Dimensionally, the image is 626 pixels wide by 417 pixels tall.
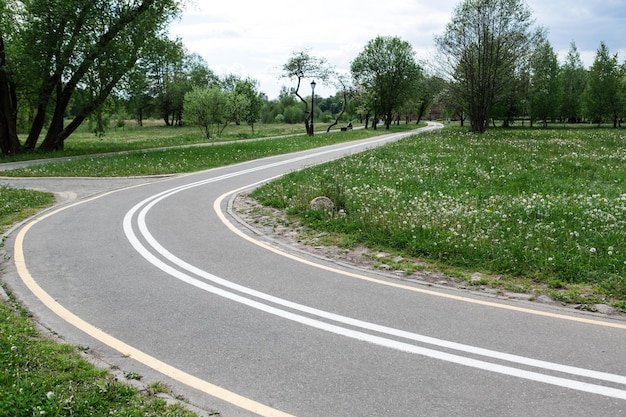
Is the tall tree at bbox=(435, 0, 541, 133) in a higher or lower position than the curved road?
higher

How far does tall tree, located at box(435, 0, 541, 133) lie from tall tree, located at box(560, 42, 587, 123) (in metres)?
31.6

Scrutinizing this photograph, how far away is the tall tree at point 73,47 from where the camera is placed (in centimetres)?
2441

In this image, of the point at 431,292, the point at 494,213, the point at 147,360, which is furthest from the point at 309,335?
the point at 494,213

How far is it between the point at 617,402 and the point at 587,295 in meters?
2.70

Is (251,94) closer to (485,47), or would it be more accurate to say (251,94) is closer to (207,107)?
(207,107)

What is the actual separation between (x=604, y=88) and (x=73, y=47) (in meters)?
58.4

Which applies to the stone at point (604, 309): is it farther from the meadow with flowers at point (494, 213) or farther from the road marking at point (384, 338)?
the road marking at point (384, 338)

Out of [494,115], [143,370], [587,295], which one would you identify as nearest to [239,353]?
[143,370]

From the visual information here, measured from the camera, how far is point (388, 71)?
6881 cm

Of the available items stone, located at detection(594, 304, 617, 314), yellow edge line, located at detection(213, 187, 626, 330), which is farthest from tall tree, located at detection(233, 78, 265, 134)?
stone, located at detection(594, 304, 617, 314)

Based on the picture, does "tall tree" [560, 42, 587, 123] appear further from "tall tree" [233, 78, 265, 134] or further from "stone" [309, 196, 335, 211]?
"stone" [309, 196, 335, 211]

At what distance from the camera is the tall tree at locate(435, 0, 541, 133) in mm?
36125

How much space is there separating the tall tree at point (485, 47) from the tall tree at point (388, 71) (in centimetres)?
2937

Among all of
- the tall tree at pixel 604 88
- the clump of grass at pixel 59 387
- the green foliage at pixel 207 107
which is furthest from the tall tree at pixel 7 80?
the tall tree at pixel 604 88
